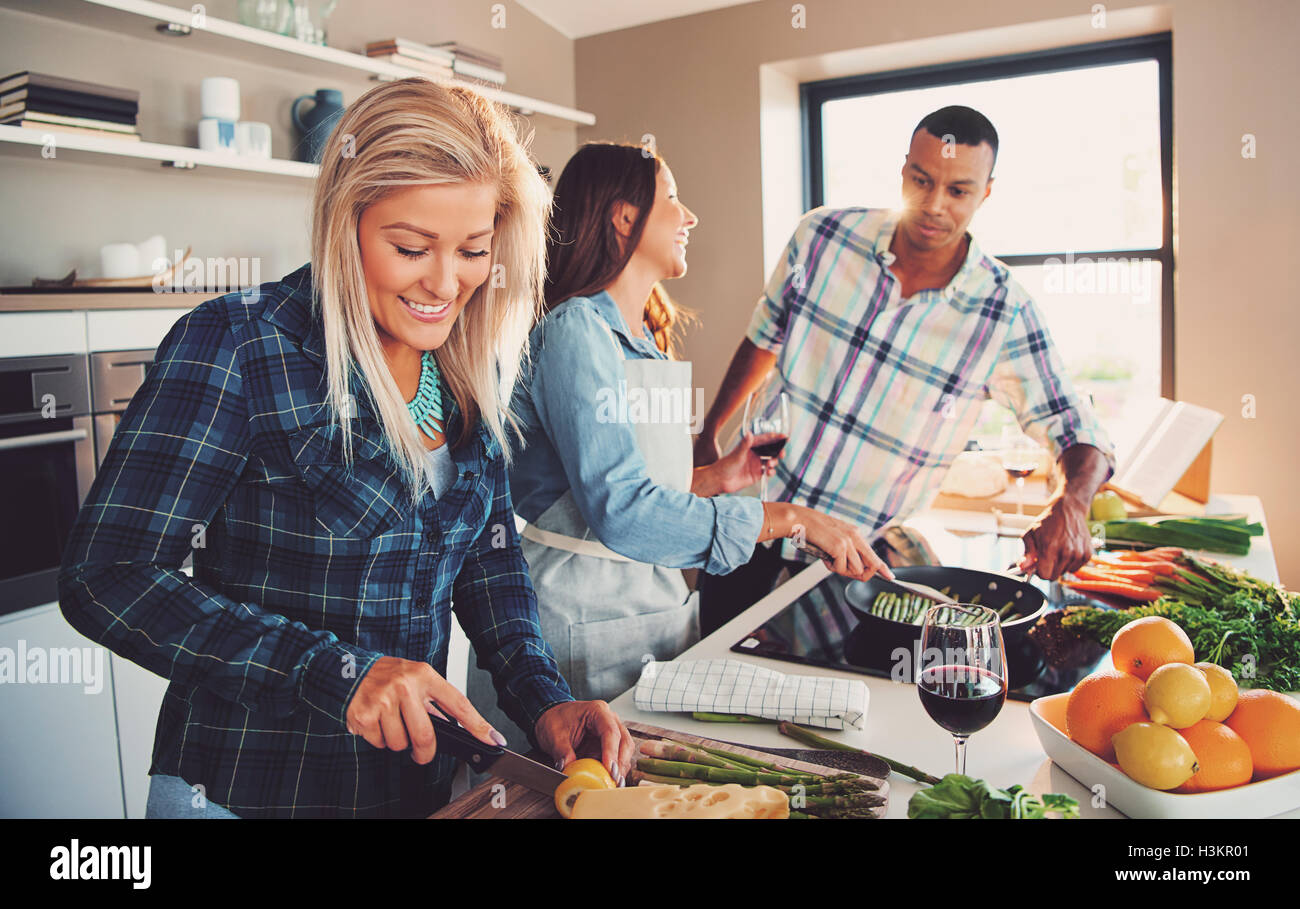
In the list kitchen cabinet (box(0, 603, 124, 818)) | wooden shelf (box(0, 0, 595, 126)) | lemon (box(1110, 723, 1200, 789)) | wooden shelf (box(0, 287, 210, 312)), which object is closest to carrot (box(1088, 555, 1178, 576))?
lemon (box(1110, 723, 1200, 789))

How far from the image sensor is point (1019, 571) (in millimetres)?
1877

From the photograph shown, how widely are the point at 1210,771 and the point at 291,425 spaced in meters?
1.01

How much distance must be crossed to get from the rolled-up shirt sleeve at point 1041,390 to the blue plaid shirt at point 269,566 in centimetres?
150

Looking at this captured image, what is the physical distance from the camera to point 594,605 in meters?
1.63

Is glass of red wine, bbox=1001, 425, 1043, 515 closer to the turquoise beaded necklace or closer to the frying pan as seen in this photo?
the frying pan

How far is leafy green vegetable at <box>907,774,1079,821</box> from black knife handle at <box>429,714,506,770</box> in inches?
16.7

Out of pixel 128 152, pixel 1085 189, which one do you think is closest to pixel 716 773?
pixel 128 152

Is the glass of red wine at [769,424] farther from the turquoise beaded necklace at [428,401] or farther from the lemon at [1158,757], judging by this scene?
the lemon at [1158,757]

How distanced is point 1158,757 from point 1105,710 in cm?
9

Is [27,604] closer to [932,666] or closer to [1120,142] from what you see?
[932,666]

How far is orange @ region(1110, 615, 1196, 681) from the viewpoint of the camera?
1.12 m

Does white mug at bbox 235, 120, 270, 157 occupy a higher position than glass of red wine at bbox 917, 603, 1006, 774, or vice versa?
white mug at bbox 235, 120, 270, 157

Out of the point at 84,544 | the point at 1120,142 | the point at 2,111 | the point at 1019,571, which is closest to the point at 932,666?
the point at 84,544

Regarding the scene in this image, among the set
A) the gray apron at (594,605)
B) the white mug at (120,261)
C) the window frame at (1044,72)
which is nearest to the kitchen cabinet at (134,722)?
the white mug at (120,261)
